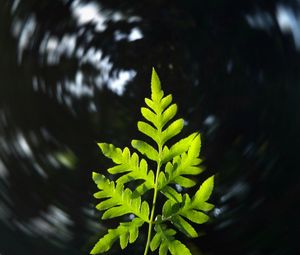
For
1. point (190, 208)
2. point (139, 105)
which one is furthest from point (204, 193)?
point (139, 105)

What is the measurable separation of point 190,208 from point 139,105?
21 cm

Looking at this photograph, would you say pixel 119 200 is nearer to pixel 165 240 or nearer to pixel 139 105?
pixel 165 240

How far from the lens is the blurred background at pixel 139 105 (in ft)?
1.94

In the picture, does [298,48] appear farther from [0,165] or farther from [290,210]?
[0,165]

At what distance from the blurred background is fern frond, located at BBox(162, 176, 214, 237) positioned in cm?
16

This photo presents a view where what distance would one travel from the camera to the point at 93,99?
0.62 metres

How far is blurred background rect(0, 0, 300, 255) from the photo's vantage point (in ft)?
1.94

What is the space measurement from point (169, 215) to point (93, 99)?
0.74 ft

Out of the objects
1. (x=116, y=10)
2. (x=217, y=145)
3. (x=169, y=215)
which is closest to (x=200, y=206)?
(x=169, y=215)

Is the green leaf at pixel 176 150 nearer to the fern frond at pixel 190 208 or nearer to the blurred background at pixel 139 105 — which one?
the fern frond at pixel 190 208

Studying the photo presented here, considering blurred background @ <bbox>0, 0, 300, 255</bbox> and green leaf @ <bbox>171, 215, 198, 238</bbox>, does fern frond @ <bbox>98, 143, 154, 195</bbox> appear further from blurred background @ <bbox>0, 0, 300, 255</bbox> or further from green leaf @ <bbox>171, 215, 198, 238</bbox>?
blurred background @ <bbox>0, 0, 300, 255</bbox>

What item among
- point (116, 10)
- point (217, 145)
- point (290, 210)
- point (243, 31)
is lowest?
point (290, 210)

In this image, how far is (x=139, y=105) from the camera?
0.61 metres

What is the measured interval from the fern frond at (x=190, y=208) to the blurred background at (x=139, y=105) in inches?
6.4
